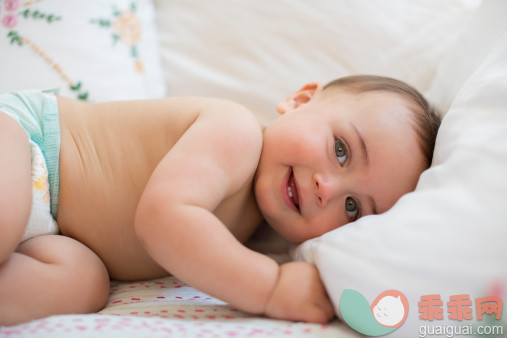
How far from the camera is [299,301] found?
78 centimetres

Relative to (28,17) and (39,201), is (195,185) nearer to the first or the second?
(39,201)

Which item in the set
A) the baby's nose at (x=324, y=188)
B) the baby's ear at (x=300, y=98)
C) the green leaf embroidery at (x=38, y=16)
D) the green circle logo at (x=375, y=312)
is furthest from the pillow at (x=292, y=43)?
the green circle logo at (x=375, y=312)

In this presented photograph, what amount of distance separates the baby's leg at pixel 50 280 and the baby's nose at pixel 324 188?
47cm

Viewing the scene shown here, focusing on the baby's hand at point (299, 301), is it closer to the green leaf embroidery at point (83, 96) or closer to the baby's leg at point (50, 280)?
the baby's leg at point (50, 280)

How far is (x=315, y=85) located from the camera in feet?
4.07

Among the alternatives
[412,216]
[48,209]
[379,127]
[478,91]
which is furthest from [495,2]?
[48,209]

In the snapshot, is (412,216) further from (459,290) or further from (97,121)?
(97,121)

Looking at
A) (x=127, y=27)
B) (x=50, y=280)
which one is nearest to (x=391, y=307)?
(x=50, y=280)

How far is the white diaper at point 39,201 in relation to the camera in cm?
96

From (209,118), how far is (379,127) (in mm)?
347

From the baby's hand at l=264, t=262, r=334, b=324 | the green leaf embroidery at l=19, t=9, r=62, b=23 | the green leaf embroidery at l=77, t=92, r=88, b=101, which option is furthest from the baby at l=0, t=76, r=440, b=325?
the green leaf embroidery at l=19, t=9, r=62, b=23

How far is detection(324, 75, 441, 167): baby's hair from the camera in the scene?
985mm

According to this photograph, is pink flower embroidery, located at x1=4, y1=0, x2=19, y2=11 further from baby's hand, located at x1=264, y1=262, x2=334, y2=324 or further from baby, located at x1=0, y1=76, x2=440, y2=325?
baby's hand, located at x1=264, y1=262, x2=334, y2=324

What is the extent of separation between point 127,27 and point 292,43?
0.51 m
